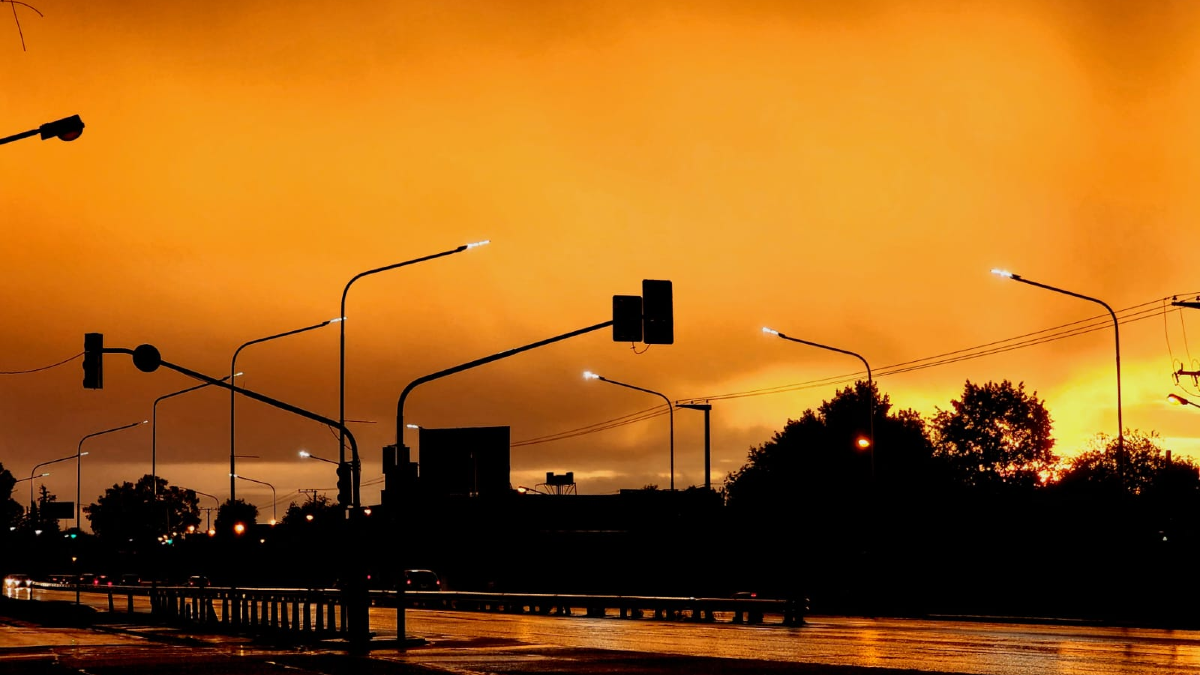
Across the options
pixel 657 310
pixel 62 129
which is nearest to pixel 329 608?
pixel 657 310

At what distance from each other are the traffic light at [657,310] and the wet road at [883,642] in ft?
21.4

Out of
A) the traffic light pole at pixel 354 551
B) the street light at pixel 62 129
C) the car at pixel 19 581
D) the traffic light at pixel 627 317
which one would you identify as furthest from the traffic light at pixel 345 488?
the car at pixel 19 581

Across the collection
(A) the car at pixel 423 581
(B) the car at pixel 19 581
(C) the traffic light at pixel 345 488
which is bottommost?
(B) the car at pixel 19 581

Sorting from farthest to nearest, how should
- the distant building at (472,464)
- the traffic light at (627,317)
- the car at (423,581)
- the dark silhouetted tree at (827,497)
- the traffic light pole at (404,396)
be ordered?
the distant building at (472,464), the car at (423,581), the dark silhouetted tree at (827,497), the traffic light pole at (404,396), the traffic light at (627,317)

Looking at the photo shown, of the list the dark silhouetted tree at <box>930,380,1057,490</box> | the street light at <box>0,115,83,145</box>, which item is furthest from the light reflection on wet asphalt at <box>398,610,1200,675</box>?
the dark silhouetted tree at <box>930,380,1057,490</box>

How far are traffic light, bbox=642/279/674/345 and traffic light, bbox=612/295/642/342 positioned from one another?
0.28 meters

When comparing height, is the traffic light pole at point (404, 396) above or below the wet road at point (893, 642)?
Result: above

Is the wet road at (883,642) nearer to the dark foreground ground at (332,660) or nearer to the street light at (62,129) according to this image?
the dark foreground ground at (332,660)

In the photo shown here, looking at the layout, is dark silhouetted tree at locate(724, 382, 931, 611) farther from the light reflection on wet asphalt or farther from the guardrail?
the light reflection on wet asphalt

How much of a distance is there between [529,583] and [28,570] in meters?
83.6

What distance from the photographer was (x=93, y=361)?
1161 inches

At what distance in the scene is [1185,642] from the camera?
32.8m

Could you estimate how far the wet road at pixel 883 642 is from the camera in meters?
25.4

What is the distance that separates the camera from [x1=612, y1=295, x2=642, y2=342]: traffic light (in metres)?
26.3
